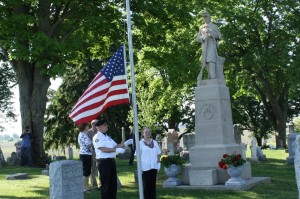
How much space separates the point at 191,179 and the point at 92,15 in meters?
9.56

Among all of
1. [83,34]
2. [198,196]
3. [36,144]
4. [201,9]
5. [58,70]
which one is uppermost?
[201,9]

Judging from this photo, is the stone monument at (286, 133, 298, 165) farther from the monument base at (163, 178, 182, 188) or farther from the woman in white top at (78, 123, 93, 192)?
the woman in white top at (78, 123, 93, 192)

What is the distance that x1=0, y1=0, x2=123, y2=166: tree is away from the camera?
1833 cm

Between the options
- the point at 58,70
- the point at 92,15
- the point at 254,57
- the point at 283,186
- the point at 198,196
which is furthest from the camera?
the point at 254,57

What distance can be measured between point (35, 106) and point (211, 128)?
31.9 feet

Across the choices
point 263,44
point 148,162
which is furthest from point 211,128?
point 263,44

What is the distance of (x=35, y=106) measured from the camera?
835 inches

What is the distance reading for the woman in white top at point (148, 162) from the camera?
10016 mm

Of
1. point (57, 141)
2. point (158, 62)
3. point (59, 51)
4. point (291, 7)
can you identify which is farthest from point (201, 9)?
point (57, 141)

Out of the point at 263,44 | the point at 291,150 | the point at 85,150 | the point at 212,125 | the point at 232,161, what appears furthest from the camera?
the point at 263,44

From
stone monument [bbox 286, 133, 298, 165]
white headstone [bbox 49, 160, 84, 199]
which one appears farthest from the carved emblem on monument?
stone monument [bbox 286, 133, 298, 165]

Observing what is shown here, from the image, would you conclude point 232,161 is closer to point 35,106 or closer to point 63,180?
point 63,180

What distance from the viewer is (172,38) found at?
1140 inches

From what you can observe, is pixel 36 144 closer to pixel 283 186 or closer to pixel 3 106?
pixel 283 186
